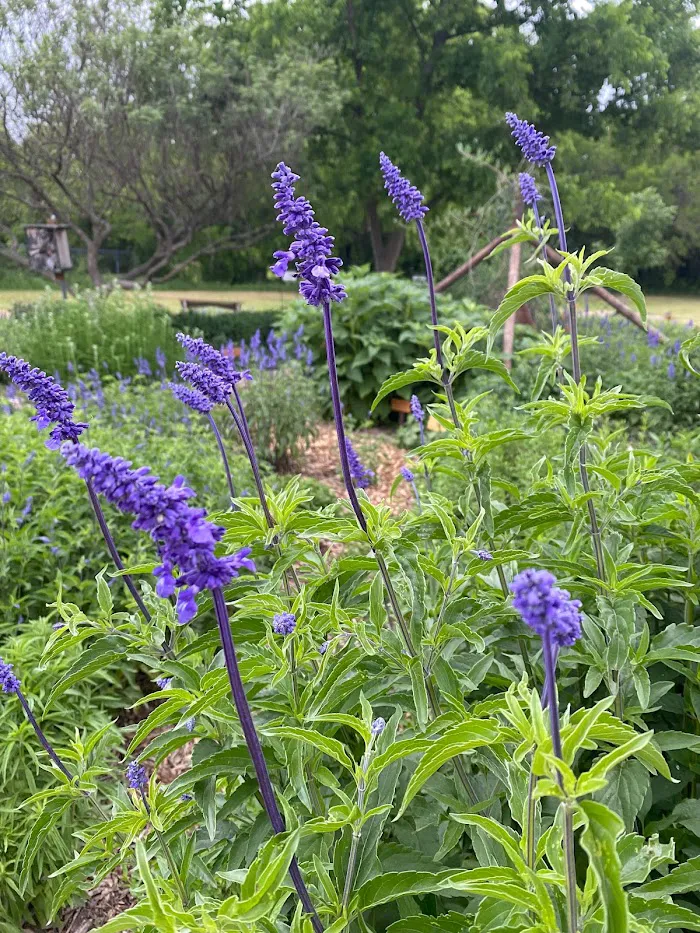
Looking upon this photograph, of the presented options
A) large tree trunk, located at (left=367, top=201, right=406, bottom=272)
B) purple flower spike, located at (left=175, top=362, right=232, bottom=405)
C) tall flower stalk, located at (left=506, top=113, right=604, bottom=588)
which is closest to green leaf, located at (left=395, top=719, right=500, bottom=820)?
tall flower stalk, located at (left=506, top=113, right=604, bottom=588)

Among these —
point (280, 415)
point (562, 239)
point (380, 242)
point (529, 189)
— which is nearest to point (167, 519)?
point (562, 239)

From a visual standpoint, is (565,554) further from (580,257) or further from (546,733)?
(546,733)

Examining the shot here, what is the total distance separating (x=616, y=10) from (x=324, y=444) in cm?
2228

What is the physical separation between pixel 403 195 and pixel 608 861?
158 cm

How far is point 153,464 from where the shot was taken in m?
5.20

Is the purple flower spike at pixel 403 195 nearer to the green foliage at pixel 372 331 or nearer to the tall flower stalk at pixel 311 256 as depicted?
the tall flower stalk at pixel 311 256

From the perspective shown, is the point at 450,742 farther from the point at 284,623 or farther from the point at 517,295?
the point at 517,295

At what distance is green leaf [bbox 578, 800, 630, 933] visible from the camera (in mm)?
845

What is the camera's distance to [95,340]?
10.1 m

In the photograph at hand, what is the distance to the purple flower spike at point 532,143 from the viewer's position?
2.04 m

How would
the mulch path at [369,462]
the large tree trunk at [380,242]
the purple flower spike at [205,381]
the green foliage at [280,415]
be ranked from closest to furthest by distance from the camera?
the purple flower spike at [205,381] < the mulch path at [369,462] < the green foliage at [280,415] < the large tree trunk at [380,242]

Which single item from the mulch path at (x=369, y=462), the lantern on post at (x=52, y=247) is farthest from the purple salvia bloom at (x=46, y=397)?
the lantern on post at (x=52, y=247)

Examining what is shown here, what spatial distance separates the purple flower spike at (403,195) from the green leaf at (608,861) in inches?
56.2

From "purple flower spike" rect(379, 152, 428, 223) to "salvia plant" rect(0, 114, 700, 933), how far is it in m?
0.01
